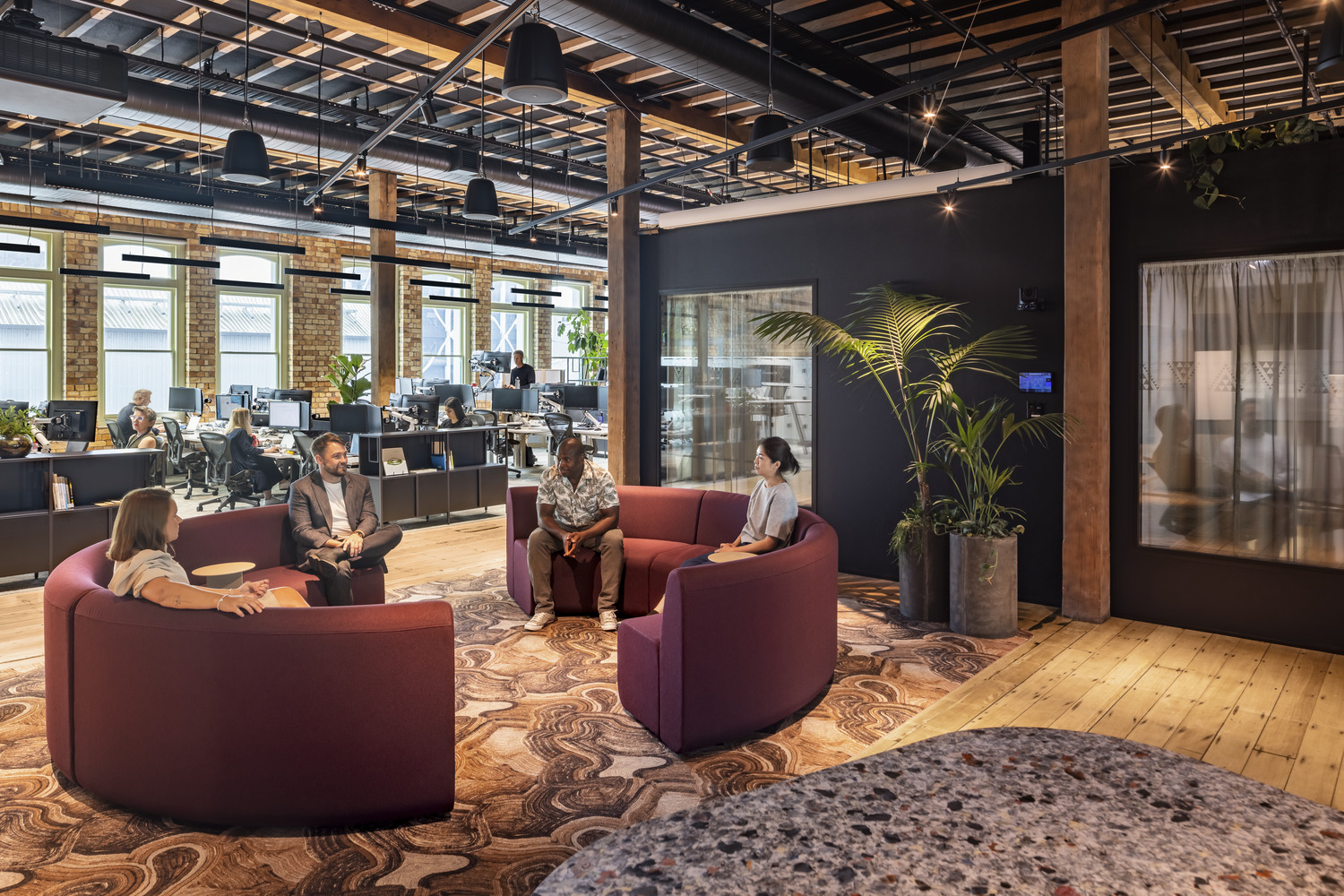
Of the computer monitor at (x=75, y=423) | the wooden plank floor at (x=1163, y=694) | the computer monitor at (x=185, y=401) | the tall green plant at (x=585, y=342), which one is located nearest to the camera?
the wooden plank floor at (x=1163, y=694)

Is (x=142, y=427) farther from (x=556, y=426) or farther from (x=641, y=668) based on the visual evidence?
(x=641, y=668)

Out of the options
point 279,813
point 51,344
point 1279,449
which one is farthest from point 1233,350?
point 51,344

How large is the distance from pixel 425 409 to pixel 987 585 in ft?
26.0

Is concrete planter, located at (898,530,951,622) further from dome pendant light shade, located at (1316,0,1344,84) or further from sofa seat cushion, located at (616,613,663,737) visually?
dome pendant light shade, located at (1316,0,1344,84)

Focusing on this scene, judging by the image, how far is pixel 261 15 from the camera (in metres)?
7.20

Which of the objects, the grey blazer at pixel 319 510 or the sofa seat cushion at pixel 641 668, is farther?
the grey blazer at pixel 319 510

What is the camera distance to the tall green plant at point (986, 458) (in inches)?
224

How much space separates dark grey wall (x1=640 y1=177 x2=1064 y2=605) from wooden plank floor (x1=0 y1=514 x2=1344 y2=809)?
101 cm

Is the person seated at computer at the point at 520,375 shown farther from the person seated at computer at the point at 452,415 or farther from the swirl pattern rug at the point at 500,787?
the swirl pattern rug at the point at 500,787

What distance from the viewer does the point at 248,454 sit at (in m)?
9.34

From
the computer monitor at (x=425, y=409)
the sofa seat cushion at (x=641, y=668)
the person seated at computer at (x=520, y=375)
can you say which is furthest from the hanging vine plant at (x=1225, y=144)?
the person seated at computer at (x=520, y=375)

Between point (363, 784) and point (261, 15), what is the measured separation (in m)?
6.58

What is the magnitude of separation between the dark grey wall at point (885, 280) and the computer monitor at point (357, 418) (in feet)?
10.8

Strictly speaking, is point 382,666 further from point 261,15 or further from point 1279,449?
point 261,15
